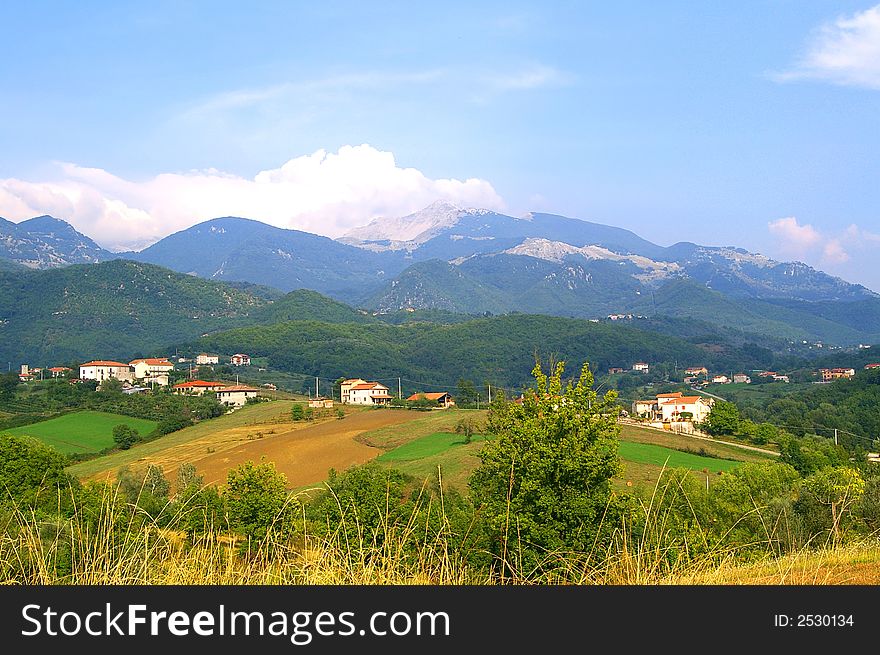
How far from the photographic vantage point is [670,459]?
148 feet

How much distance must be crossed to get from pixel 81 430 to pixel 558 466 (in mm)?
60191

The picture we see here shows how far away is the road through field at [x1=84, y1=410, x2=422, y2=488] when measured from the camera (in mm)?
44625

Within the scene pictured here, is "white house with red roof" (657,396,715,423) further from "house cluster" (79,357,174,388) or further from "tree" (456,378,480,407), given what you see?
"house cluster" (79,357,174,388)

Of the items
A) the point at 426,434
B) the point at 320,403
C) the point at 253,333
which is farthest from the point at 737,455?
the point at 253,333

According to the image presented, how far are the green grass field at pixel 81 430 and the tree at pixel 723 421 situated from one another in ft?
168

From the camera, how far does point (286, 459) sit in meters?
48.4

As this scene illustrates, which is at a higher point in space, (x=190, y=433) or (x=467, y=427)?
(x=467, y=427)

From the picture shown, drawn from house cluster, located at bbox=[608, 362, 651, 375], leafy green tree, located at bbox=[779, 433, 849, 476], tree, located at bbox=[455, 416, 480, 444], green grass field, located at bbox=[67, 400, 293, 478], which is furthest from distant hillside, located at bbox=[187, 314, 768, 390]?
leafy green tree, located at bbox=[779, 433, 849, 476]

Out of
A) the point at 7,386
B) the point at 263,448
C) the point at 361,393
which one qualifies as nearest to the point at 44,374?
the point at 7,386

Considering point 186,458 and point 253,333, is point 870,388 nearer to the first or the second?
point 186,458

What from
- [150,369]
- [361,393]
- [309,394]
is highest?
[150,369]

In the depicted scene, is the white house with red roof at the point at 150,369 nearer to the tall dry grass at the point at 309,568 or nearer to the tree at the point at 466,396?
the tree at the point at 466,396

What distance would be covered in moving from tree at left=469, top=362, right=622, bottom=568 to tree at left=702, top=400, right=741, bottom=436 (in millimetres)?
59241

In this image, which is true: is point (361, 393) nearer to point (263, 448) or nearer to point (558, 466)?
point (263, 448)
